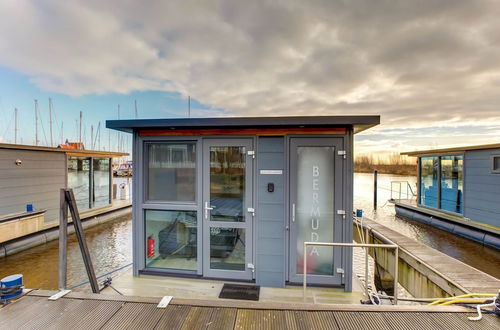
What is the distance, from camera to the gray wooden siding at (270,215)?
3066mm

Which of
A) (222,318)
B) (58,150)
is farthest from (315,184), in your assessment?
(58,150)

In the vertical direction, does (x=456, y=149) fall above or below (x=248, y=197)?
above

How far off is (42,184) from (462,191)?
13.4 m

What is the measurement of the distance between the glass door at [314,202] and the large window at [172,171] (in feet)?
4.80

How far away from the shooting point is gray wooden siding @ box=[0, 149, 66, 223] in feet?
19.1

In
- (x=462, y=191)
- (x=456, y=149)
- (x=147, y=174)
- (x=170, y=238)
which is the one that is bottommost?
(x=170, y=238)

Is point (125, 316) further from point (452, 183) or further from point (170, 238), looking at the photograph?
point (452, 183)

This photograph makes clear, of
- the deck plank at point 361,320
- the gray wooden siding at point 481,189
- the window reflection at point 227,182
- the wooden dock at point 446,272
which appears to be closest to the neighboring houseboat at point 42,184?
the window reflection at point 227,182

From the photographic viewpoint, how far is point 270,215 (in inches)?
123

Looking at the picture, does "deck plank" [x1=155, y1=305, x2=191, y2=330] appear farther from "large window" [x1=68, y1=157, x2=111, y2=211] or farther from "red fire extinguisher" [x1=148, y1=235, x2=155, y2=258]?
"large window" [x1=68, y1=157, x2=111, y2=211]

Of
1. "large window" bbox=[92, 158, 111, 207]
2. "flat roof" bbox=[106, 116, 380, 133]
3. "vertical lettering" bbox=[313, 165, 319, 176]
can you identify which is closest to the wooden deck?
"vertical lettering" bbox=[313, 165, 319, 176]

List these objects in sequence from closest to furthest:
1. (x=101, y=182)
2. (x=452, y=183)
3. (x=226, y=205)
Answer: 1. (x=226, y=205)
2. (x=452, y=183)
3. (x=101, y=182)

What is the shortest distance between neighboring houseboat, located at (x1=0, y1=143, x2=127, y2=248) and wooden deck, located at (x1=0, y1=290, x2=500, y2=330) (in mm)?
5277

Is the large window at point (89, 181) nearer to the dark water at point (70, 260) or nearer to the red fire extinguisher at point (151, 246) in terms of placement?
the dark water at point (70, 260)
